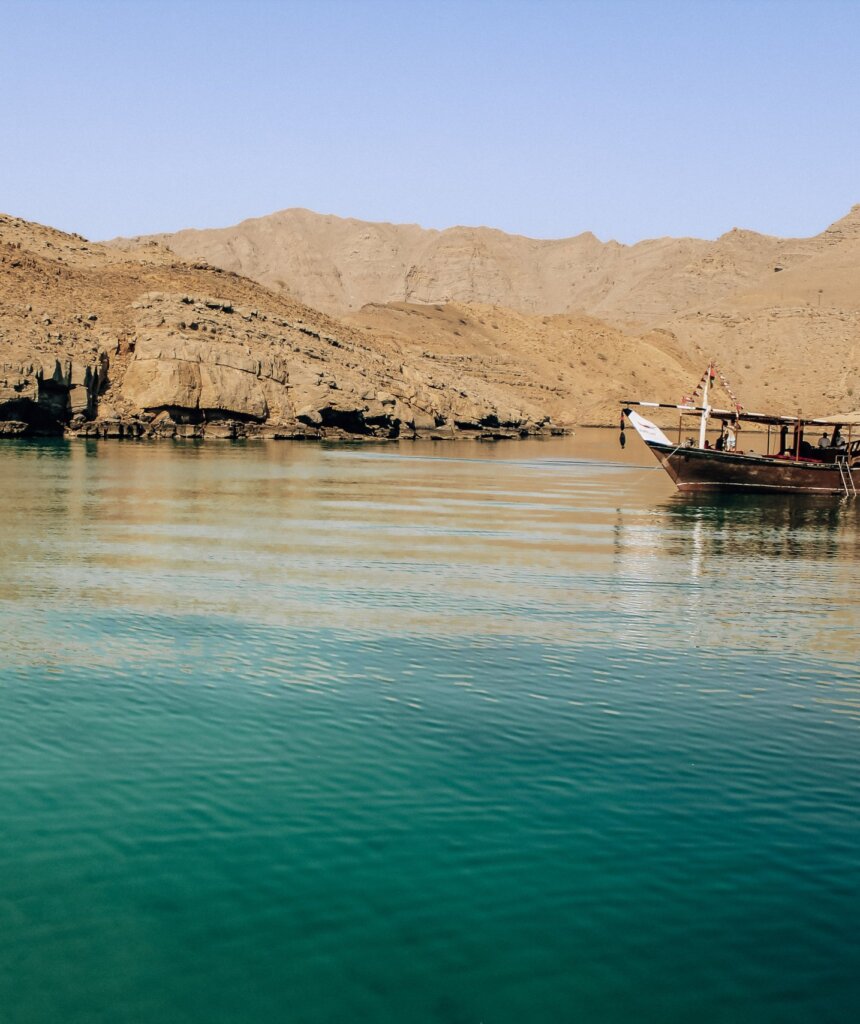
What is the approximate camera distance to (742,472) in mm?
61969

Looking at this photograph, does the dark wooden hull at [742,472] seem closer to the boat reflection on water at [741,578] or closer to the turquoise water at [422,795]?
the boat reflection on water at [741,578]

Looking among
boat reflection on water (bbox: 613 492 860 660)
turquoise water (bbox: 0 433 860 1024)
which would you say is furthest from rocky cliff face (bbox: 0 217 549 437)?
turquoise water (bbox: 0 433 860 1024)

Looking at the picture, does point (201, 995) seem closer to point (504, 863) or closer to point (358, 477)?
point (504, 863)

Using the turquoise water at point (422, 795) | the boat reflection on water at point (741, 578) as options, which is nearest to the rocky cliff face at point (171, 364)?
the boat reflection on water at point (741, 578)

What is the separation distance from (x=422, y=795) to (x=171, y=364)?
83.7 metres

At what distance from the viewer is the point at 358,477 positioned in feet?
199

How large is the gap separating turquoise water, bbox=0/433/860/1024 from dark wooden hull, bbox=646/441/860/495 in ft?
110

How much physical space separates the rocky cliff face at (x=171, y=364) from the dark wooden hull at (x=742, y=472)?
43785mm

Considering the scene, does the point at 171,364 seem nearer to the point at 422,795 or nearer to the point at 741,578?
the point at 741,578

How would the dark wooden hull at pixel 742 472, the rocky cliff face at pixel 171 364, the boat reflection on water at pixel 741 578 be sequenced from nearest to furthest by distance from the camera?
1. the boat reflection on water at pixel 741 578
2. the dark wooden hull at pixel 742 472
3. the rocky cliff face at pixel 171 364

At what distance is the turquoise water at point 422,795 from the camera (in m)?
8.80

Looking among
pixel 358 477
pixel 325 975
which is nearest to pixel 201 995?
pixel 325 975

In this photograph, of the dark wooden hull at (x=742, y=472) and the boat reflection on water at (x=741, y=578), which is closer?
the boat reflection on water at (x=741, y=578)

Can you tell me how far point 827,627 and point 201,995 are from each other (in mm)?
16896
